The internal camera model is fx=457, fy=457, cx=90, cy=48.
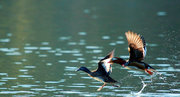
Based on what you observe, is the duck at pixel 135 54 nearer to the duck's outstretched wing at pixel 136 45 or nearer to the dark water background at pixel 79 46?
the duck's outstretched wing at pixel 136 45

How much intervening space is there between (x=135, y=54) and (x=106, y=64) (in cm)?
86

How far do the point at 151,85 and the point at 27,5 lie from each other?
32.8m

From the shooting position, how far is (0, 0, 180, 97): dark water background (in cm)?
1369

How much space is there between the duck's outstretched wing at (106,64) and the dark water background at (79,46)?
2.18ft

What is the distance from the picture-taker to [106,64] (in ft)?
41.4

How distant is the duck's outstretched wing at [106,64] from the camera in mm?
12516

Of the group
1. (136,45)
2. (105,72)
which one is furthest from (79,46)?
(136,45)

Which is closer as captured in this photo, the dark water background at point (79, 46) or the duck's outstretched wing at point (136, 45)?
the duck's outstretched wing at point (136, 45)

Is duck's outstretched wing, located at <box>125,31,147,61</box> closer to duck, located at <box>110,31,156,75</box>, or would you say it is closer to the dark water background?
duck, located at <box>110,31,156,75</box>

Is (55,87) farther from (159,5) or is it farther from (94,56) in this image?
(159,5)

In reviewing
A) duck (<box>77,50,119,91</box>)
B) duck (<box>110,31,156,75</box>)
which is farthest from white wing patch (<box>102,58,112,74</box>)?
duck (<box>110,31,156,75</box>)

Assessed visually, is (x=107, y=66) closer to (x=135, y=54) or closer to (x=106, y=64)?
(x=106, y=64)

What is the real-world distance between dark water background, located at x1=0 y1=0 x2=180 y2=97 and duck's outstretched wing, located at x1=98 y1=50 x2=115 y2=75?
2.18ft

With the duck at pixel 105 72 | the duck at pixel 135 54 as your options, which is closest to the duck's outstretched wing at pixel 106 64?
the duck at pixel 105 72
